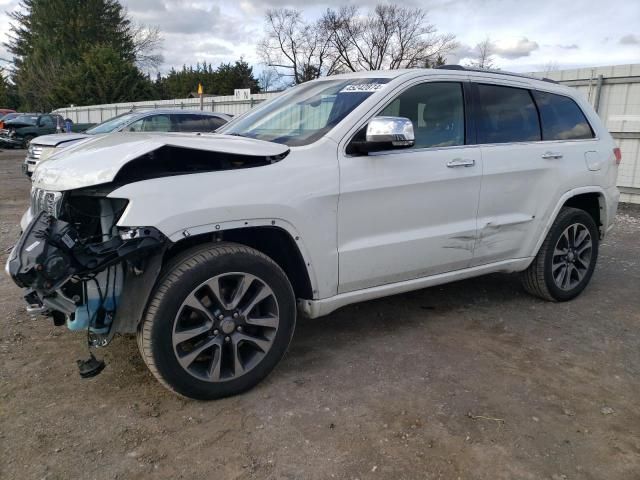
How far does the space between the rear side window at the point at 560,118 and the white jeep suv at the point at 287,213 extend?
26 mm

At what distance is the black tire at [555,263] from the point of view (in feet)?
14.8

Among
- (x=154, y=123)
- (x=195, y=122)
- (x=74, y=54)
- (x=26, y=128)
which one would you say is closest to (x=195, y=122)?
(x=195, y=122)

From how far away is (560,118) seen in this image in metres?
4.56

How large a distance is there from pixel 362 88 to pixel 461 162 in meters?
0.87

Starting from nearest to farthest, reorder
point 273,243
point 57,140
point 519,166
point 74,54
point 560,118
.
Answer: point 273,243
point 519,166
point 560,118
point 57,140
point 74,54

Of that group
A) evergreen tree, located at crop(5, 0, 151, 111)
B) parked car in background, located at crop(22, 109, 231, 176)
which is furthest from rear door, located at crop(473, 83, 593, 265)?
evergreen tree, located at crop(5, 0, 151, 111)

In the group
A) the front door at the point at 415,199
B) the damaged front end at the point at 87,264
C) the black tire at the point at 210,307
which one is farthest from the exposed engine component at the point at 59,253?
the front door at the point at 415,199

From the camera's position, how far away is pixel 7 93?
191 feet

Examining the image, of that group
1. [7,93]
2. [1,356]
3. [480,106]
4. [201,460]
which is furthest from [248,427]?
[7,93]

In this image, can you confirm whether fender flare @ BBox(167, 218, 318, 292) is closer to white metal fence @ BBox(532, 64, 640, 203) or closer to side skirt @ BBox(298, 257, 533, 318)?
side skirt @ BBox(298, 257, 533, 318)

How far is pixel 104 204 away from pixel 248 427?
1375 millimetres

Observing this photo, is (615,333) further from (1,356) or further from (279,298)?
(1,356)

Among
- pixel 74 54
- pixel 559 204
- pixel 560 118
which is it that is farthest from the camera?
pixel 74 54

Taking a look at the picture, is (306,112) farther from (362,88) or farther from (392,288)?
(392,288)
